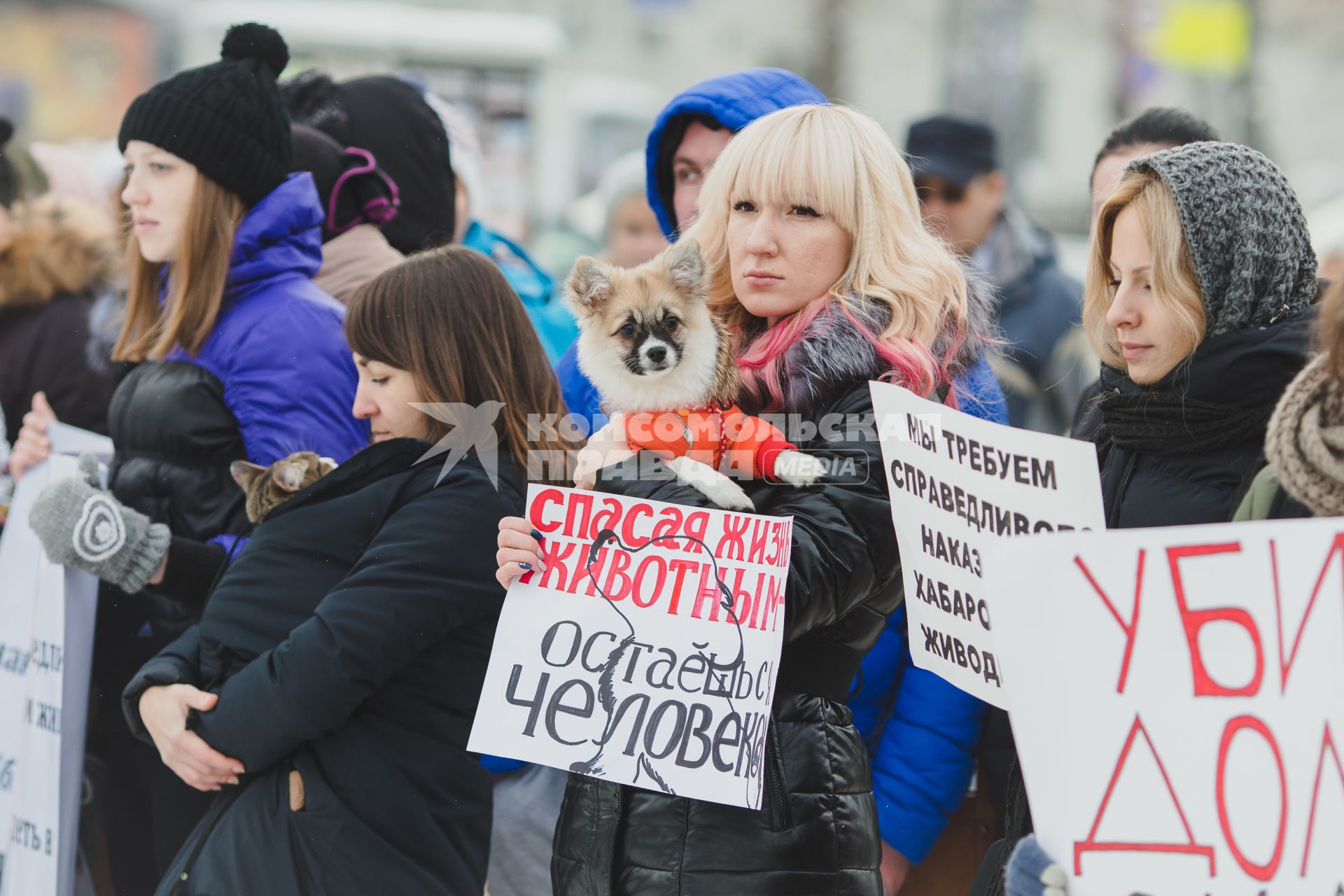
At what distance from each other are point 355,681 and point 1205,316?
171cm

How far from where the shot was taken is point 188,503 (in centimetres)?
338

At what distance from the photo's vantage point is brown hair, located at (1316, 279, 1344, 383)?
1.76 metres

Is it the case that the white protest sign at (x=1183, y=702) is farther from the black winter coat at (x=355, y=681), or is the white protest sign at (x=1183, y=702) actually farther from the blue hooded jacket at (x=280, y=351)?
the blue hooded jacket at (x=280, y=351)

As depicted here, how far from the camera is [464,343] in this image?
116 inches

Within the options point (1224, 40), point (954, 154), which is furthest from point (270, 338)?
point (1224, 40)

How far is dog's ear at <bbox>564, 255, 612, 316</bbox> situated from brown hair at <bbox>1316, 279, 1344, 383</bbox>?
1311 millimetres

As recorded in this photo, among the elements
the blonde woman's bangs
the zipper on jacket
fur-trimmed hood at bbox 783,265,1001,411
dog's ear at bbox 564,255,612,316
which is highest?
the blonde woman's bangs

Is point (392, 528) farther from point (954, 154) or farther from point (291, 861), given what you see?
point (954, 154)

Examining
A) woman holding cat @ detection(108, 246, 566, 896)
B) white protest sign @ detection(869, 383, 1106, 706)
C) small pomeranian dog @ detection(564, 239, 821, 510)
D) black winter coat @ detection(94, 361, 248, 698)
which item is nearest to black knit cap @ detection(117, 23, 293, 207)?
black winter coat @ detection(94, 361, 248, 698)

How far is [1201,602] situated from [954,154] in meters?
4.14

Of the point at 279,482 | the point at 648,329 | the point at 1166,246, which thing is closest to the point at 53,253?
the point at 279,482

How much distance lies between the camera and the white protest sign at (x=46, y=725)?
135 inches

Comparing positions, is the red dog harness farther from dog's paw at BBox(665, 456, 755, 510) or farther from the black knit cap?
the black knit cap

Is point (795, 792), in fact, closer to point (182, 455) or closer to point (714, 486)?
point (714, 486)
